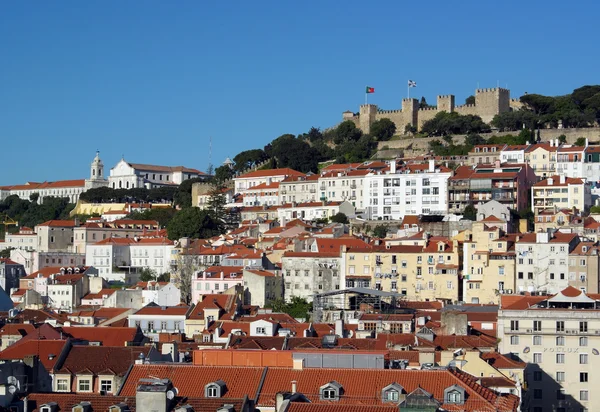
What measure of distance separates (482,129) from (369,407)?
90853 mm

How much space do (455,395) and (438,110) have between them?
94.9 metres

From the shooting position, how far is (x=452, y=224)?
81.1m

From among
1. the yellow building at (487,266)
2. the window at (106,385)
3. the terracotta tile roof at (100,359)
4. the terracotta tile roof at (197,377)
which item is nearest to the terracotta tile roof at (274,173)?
the yellow building at (487,266)

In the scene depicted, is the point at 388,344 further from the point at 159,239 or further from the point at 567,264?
the point at 159,239

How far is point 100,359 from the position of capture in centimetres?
3681

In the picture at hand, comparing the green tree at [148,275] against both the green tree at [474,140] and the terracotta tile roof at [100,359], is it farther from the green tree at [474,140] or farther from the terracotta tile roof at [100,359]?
the terracotta tile roof at [100,359]

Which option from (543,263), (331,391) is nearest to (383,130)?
(543,263)

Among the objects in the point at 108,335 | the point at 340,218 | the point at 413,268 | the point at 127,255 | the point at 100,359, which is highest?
the point at 340,218

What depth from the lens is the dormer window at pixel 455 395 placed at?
27.2 meters

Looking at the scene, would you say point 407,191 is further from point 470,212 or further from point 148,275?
point 148,275

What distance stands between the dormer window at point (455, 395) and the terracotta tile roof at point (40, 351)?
14.1 metres

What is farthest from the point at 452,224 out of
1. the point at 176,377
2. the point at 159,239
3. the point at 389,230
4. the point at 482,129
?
the point at 176,377

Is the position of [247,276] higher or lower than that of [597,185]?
lower

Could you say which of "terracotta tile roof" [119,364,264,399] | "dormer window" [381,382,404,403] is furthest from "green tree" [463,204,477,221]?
"dormer window" [381,382,404,403]
